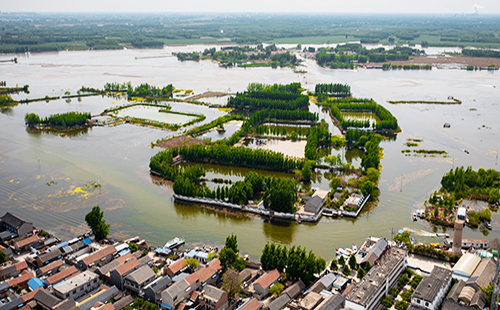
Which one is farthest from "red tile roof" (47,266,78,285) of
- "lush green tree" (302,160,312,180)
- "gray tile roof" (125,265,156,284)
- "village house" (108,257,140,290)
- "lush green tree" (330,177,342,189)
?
"lush green tree" (330,177,342,189)

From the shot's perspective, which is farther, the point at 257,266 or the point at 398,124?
the point at 398,124

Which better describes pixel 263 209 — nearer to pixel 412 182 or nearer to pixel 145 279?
pixel 145 279

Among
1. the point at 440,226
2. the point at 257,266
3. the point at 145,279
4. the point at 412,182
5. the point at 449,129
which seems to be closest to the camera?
the point at 145,279

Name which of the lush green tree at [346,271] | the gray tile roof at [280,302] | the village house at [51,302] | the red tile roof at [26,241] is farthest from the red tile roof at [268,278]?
the red tile roof at [26,241]

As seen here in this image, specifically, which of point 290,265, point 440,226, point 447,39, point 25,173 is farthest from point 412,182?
point 447,39

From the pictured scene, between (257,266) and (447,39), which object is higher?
(447,39)

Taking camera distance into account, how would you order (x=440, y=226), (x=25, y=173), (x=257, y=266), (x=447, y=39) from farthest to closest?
(x=447, y=39) < (x=25, y=173) < (x=440, y=226) < (x=257, y=266)

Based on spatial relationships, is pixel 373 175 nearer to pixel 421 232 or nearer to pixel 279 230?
pixel 421 232

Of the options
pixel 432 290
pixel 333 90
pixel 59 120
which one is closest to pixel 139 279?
pixel 432 290
